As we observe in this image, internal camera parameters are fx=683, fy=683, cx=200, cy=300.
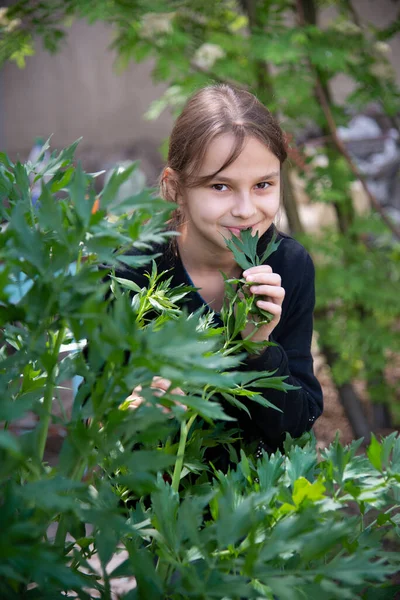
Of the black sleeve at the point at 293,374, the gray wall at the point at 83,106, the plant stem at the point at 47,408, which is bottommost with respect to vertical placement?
the gray wall at the point at 83,106

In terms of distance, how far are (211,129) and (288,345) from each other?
0.51 meters

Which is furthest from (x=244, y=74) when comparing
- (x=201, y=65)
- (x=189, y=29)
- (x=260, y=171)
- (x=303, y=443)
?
(x=303, y=443)

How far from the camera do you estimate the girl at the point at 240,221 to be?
4.51 ft

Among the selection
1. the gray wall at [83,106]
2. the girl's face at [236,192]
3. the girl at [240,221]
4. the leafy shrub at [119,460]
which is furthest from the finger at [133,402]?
the gray wall at [83,106]

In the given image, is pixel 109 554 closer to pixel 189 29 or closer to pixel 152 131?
pixel 189 29

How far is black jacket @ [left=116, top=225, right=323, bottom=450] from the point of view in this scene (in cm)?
139

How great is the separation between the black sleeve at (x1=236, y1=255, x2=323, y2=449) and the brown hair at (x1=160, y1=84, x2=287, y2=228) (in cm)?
35

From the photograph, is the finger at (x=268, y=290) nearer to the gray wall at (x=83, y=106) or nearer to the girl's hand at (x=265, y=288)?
the girl's hand at (x=265, y=288)

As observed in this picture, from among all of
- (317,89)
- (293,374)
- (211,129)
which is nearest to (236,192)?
(211,129)

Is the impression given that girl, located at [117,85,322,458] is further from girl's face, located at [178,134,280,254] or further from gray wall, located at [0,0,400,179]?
gray wall, located at [0,0,400,179]

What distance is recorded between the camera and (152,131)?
601 centimetres

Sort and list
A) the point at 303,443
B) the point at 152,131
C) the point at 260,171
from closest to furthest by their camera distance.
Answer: the point at 303,443, the point at 260,171, the point at 152,131

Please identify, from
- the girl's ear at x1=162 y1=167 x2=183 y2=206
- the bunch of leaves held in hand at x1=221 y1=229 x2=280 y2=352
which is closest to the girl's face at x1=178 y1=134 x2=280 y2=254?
the girl's ear at x1=162 y1=167 x2=183 y2=206

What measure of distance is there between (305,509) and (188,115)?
1009 millimetres
